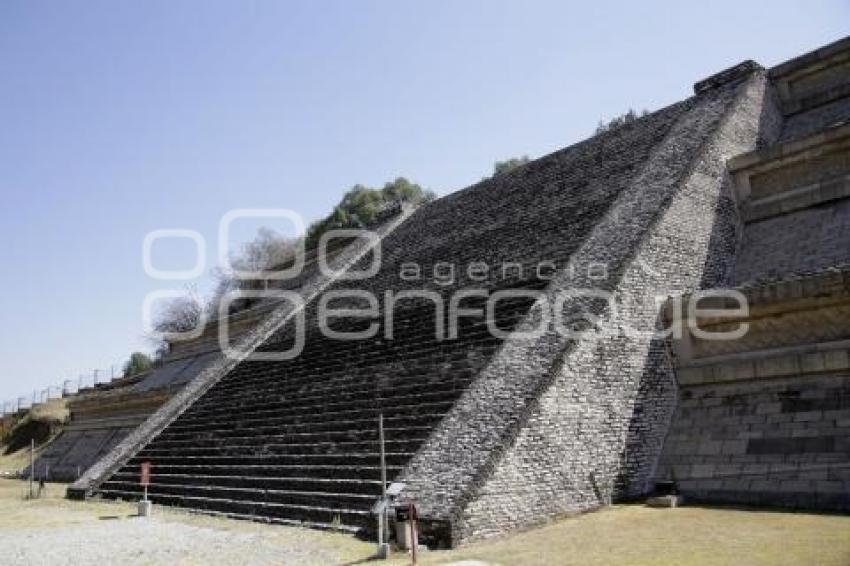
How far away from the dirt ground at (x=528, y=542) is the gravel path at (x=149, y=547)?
12 mm

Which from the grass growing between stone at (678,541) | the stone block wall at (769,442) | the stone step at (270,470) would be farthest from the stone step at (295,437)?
the stone block wall at (769,442)

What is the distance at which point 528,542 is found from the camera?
246 inches

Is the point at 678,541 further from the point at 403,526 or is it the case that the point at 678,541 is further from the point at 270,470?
the point at 270,470

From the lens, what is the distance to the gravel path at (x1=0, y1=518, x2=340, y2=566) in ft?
21.4

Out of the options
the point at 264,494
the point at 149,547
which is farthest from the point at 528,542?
the point at 264,494

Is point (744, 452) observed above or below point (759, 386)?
below

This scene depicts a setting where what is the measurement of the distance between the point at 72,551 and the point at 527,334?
5.74 m

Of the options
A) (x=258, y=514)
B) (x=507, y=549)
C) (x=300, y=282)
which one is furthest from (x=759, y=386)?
(x=300, y=282)

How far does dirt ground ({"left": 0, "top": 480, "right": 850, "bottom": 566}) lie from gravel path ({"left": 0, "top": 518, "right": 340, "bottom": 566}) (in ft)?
0.04

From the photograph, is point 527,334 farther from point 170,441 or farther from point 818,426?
point 170,441

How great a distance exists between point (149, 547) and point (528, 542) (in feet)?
13.2

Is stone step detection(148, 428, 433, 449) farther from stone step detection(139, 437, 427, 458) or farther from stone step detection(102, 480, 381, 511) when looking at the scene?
stone step detection(102, 480, 381, 511)

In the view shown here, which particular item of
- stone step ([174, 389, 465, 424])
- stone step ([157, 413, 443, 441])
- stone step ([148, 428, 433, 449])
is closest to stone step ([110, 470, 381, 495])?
stone step ([148, 428, 433, 449])

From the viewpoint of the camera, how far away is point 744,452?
7.59 metres
